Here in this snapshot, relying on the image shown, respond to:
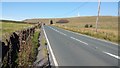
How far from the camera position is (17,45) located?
13828 mm

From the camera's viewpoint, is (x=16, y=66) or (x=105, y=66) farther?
(x=105, y=66)

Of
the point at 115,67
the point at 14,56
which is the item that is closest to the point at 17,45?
the point at 14,56

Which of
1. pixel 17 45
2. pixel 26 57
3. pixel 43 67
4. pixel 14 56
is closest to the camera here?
pixel 26 57

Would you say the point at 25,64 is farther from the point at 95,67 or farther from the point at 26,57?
the point at 95,67

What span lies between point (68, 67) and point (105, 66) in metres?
1.61

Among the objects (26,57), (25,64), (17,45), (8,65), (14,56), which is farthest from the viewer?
(17,45)

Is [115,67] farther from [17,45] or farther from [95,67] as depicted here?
[17,45]

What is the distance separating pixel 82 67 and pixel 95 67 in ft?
1.72

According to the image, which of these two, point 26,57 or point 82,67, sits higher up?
point 26,57

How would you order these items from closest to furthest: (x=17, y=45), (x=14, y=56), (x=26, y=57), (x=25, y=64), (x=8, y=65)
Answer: (x=8, y=65) < (x=25, y=64) < (x=26, y=57) < (x=14, y=56) < (x=17, y=45)

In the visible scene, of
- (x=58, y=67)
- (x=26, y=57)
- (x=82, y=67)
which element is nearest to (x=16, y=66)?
(x=26, y=57)

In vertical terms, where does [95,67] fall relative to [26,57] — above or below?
below

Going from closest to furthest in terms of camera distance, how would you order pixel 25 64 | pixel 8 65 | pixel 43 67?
1. pixel 8 65
2. pixel 25 64
3. pixel 43 67

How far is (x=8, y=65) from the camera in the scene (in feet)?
27.3
